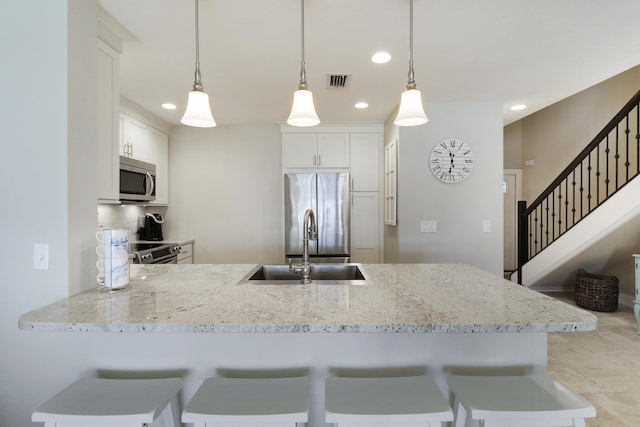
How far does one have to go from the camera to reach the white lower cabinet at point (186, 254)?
153 inches

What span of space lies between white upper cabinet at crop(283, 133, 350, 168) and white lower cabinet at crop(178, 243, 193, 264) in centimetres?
164

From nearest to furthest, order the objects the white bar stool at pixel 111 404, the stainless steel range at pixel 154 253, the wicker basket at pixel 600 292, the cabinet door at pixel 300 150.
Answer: the white bar stool at pixel 111 404 < the stainless steel range at pixel 154 253 < the wicker basket at pixel 600 292 < the cabinet door at pixel 300 150

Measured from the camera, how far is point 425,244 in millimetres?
3416

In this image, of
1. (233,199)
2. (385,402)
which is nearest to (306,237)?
(385,402)

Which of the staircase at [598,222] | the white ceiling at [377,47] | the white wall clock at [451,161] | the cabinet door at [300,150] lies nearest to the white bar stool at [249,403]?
the white ceiling at [377,47]

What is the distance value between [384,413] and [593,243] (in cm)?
369

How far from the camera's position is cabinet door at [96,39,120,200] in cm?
191

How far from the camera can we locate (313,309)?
1.13 meters

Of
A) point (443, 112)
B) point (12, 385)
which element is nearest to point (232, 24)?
point (12, 385)

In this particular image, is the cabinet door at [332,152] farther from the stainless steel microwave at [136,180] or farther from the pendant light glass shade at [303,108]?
the pendant light glass shade at [303,108]

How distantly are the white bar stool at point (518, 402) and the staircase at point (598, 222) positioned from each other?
2.89 metres

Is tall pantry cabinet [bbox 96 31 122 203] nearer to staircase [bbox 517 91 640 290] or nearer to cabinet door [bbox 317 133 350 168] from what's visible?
cabinet door [bbox 317 133 350 168]

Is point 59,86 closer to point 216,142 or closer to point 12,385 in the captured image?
point 12,385

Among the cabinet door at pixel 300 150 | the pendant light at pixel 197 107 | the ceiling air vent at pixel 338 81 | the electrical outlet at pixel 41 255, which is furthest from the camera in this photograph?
the cabinet door at pixel 300 150
